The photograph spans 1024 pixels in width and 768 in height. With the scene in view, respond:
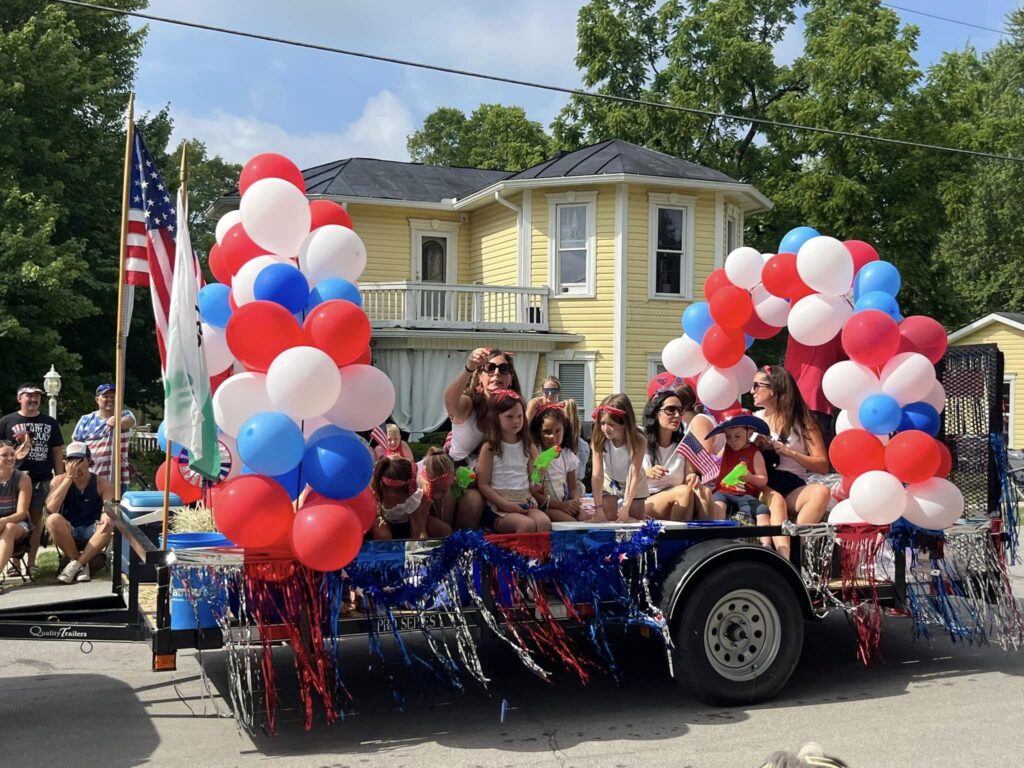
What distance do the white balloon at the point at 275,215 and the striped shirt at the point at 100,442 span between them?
5396 mm

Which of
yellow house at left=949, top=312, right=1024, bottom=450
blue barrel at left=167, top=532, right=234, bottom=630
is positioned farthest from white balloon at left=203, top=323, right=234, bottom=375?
yellow house at left=949, top=312, right=1024, bottom=450

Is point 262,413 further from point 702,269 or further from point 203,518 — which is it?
point 702,269

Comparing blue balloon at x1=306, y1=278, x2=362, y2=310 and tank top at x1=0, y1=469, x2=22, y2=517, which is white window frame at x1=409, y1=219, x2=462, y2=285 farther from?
blue balloon at x1=306, y1=278, x2=362, y2=310

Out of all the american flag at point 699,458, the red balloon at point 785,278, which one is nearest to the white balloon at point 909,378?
the american flag at point 699,458

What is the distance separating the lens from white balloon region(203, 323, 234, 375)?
5719 mm

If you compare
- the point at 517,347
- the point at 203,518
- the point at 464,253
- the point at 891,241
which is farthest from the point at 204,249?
the point at 203,518

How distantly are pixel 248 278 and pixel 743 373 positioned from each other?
14.4ft

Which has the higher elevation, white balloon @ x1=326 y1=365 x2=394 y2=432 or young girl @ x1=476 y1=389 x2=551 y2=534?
white balloon @ x1=326 y1=365 x2=394 y2=432

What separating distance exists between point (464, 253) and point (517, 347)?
4.14 m

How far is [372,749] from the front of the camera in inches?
195

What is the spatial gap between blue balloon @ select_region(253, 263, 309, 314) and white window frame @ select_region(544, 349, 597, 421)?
16675mm

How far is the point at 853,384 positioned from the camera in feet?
20.2

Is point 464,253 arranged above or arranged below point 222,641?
above

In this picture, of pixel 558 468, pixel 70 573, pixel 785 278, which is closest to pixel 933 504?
pixel 785 278
